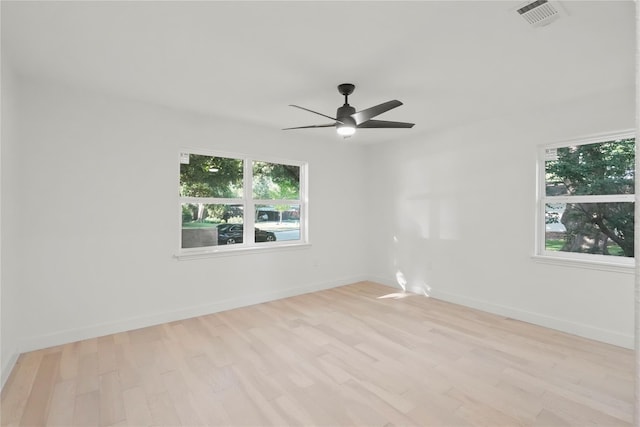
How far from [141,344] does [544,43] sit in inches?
170

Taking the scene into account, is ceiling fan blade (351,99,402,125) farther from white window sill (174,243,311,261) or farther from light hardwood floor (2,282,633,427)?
white window sill (174,243,311,261)

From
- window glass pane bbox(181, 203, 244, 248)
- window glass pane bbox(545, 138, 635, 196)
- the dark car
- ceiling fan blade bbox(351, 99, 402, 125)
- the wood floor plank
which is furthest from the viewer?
the dark car

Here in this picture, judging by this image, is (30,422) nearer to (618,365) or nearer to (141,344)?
(141,344)

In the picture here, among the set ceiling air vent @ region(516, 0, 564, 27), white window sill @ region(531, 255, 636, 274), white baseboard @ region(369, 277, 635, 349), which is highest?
ceiling air vent @ region(516, 0, 564, 27)

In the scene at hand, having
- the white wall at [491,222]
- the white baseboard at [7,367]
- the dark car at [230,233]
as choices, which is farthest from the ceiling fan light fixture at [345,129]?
the white baseboard at [7,367]

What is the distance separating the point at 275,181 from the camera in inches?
186

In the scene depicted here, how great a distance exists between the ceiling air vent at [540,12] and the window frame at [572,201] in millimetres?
1998

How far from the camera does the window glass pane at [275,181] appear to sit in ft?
14.9

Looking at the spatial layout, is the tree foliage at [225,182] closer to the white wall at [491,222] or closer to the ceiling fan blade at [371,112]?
the white wall at [491,222]

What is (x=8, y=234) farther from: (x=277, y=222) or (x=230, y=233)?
(x=277, y=222)

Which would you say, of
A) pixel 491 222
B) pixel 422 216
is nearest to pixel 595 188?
pixel 491 222

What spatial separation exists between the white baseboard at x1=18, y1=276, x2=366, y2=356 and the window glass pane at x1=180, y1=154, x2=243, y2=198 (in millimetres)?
1434

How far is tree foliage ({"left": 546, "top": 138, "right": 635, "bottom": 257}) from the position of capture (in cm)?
Result: 317

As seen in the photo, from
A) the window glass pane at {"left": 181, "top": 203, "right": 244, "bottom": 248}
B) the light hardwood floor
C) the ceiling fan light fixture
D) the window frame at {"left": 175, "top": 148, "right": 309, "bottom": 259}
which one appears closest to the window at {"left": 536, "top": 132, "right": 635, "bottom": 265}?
the light hardwood floor
